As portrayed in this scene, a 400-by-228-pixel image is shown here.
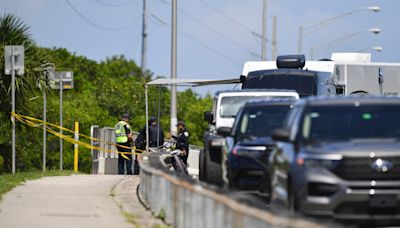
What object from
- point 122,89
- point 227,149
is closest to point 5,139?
point 227,149

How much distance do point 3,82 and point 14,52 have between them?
4.02 m

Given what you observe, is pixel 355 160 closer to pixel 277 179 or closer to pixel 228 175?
pixel 277 179

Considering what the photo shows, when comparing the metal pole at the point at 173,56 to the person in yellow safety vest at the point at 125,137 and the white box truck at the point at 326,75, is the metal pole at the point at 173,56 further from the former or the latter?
the person in yellow safety vest at the point at 125,137


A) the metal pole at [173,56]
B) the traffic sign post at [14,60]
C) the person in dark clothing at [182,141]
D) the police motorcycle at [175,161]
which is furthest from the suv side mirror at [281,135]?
the metal pole at [173,56]

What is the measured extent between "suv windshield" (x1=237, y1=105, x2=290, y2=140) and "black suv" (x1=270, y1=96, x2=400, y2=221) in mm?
4362

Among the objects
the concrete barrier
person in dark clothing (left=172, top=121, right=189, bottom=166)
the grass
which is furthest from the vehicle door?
person in dark clothing (left=172, top=121, right=189, bottom=166)

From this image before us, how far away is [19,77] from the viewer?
3244 centimetres

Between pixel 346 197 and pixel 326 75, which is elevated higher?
pixel 326 75

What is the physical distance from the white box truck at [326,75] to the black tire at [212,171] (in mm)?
6289

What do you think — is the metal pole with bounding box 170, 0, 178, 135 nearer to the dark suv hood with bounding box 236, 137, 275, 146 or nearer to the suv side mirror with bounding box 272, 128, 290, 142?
the dark suv hood with bounding box 236, 137, 275, 146

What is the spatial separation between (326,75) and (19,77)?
7.78 meters

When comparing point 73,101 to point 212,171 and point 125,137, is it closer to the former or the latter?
point 125,137

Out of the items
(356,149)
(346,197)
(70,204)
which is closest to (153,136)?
(70,204)

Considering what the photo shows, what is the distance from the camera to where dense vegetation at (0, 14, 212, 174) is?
33062mm
